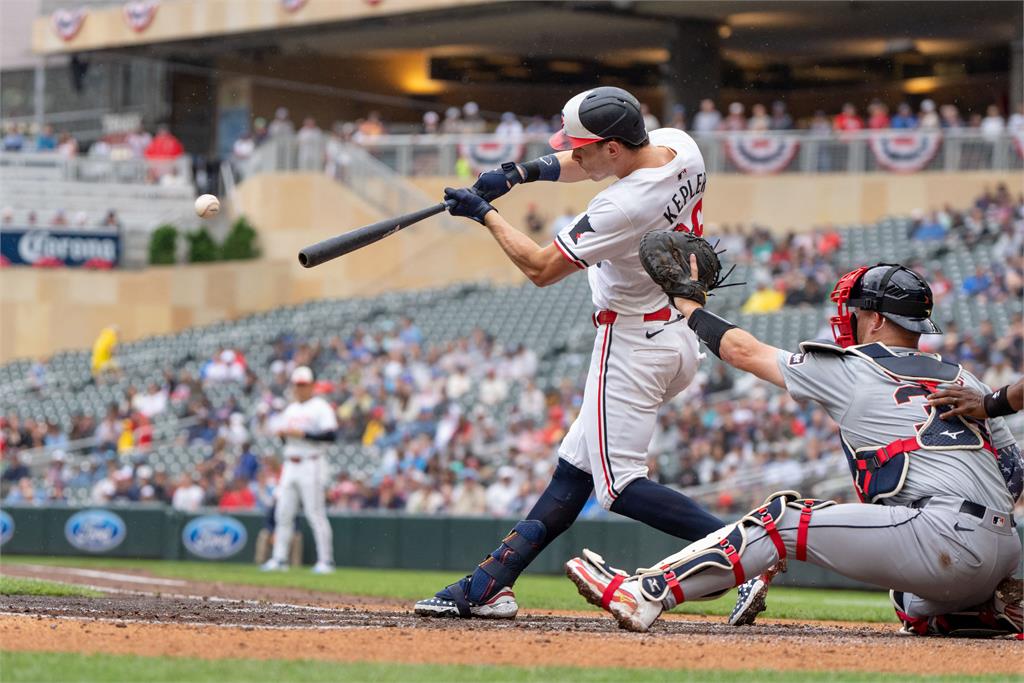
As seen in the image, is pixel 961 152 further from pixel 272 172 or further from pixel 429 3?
pixel 272 172

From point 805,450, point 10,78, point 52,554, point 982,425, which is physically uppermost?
point 10,78

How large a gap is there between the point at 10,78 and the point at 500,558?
112 ft

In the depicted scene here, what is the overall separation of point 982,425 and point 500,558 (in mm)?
1873

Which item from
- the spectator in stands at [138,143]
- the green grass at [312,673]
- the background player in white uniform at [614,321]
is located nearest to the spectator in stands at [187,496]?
the background player in white uniform at [614,321]

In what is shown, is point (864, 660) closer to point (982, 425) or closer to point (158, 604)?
point (982, 425)

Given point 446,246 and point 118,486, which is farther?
point 446,246

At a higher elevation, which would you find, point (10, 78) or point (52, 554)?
point (10, 78)

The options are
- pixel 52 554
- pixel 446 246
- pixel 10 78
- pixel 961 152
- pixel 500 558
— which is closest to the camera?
pixel 500 558

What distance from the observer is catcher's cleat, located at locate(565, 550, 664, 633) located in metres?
5.04

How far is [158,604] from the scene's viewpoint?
682 centimetres

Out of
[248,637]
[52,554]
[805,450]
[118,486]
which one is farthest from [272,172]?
[248,637]

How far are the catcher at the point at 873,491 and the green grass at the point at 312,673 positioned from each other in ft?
2.25

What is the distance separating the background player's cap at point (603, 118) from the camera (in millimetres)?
5582

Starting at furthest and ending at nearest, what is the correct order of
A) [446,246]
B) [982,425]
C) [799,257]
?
[446,246]
[799,257]
[982,425]
